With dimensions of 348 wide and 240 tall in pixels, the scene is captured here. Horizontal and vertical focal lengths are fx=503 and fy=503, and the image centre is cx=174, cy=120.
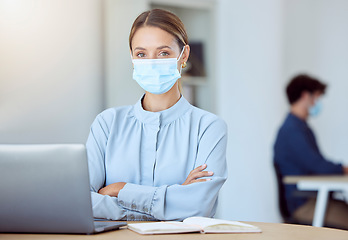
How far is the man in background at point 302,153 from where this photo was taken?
3.77m

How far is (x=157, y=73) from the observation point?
1990 mm

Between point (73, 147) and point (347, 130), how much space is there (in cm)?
518

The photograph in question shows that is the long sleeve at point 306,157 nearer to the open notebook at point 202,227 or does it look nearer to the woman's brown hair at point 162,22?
the woman's brown hair at point 162,22

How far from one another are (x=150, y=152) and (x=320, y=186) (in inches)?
79.3

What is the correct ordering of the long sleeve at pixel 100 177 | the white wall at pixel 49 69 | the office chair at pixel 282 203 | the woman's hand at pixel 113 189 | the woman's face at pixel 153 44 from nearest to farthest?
1. the long sleeve at pixel 100 177
2. the woman's hand at pixel 113 189
3. the woman's face at pixel 153 44
4. the white wall at pixel 49 69
5. the office chair at pixel 282 203

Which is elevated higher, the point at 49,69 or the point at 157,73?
the point at 157,73

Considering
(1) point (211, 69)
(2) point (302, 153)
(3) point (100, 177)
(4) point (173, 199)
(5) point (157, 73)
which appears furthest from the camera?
(1) point (211, 69)

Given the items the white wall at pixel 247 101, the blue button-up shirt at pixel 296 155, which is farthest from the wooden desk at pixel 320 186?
the white wall at pixel 247 101

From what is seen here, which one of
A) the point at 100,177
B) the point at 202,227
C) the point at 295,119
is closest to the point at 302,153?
the point at 295,119

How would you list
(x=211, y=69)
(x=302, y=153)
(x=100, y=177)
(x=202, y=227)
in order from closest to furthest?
(x=202, y=227) < (x=100, y=177) < (x=302, y=153) < (x=211, y=69)

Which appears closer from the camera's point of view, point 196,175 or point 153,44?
point 196,175

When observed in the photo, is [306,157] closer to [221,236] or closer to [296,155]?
[296,155]

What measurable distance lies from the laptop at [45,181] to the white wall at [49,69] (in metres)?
2.14

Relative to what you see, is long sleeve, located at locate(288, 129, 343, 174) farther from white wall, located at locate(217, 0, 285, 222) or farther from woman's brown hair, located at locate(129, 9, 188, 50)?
woman's brown hair, located at locate(129, 9, 188, 50)
